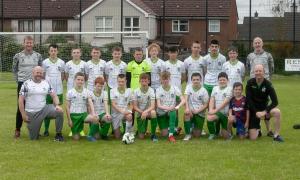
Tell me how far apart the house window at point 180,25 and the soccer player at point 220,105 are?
94.4 feet

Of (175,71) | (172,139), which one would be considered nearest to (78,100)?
(172,139)

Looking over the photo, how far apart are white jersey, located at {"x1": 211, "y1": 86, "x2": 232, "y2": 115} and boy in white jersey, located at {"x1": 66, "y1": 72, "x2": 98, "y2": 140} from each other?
210 cm

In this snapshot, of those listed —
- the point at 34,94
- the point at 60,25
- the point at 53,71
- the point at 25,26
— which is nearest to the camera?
the point at 34,94

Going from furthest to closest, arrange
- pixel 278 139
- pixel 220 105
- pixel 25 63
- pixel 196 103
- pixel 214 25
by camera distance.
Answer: pixel 214 25, pixel 25 63, pixel 196 103, pixel 220 105, pixel 278 139

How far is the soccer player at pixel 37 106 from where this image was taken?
928cm

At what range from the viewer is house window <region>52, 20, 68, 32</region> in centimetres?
3633

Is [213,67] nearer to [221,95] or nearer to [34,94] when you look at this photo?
[221,95]

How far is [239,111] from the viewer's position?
939 cm

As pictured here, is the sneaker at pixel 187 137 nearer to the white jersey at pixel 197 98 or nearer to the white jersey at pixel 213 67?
the white jersey at pixel 197 98

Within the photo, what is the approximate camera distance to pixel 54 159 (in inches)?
301

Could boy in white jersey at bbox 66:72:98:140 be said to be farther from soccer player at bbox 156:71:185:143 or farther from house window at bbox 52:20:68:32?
house window at bbox 52:20:68:32

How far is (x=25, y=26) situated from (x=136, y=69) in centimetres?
2650

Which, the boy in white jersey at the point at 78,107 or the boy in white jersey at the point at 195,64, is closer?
the boy in white jersey at the point at 78,107

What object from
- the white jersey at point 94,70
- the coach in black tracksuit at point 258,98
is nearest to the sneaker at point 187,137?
the coach in black tracksuit at point 258,98
